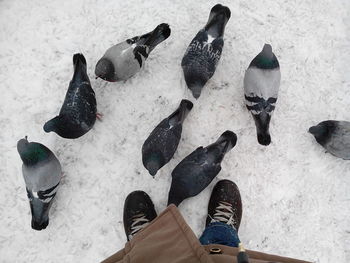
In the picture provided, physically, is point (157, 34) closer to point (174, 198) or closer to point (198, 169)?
point (198, 169)

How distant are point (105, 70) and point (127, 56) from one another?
0.19 m

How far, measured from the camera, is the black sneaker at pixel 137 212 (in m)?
2.54

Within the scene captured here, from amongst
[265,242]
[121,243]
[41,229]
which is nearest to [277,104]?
[265,242]

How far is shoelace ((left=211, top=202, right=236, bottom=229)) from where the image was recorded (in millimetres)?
2553

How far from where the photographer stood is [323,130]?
260 centimetres

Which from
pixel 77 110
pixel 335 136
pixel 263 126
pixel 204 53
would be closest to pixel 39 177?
pixel 77 110

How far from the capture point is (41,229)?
2527 millimetres

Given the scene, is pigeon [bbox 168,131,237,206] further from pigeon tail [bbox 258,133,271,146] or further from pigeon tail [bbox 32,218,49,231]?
pigeon tail [bbox 32,218,49,231]

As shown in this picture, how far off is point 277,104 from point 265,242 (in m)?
1.08

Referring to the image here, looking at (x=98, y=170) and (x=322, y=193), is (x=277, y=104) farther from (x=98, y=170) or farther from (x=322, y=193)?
(x=98, y=170)

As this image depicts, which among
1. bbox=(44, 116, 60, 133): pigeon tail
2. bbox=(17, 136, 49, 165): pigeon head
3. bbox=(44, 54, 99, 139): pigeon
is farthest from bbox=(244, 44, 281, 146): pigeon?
bbox=(17, 136, 49, 165): pigeon head

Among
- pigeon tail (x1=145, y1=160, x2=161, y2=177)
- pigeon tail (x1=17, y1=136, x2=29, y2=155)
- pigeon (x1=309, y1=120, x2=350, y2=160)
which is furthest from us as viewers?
pigeon (x1=309, y1=120, x2=350, y2=160)

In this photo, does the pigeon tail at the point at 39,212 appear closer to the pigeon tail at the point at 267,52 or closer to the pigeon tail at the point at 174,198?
the pigeon tail at the point at 174,198

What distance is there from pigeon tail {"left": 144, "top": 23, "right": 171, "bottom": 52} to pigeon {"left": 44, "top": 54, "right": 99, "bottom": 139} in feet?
1.69
